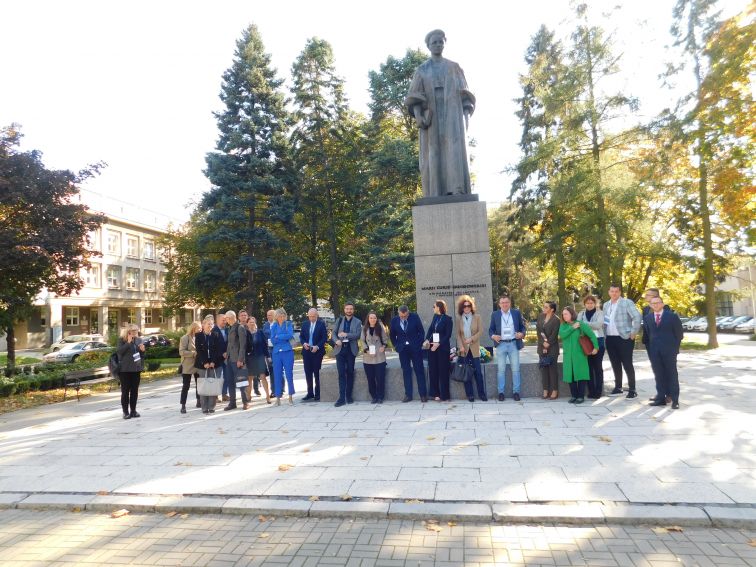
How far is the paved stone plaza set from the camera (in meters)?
3.58

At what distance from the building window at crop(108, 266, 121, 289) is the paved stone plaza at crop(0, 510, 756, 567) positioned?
51.0 metres

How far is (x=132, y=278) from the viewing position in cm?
5316

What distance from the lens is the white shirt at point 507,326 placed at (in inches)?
361

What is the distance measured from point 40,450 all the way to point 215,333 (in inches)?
131

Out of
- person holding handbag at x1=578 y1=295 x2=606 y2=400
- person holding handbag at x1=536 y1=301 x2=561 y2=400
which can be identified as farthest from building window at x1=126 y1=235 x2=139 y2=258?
person holding handbag at x1=578 y1=295 x2=606 y2=400

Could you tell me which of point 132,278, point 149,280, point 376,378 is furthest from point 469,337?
point 149,280

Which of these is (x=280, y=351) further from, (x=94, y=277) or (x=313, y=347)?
(x=94, y=277)

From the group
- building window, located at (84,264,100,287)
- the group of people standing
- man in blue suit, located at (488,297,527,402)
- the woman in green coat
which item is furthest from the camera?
building window, located at (84,264,100,287)

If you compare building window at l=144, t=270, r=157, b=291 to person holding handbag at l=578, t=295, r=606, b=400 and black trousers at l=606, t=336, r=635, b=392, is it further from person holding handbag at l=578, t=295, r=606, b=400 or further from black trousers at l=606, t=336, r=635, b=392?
black trousers at l=606, t=336, r=635, b=392

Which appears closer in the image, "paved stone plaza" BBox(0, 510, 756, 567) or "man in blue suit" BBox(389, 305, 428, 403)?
"paved stone plaza" BBox(0, 510, 756, 567)

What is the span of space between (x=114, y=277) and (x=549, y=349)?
50.7 m

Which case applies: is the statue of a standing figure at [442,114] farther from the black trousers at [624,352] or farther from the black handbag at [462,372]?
the black trousers at [624,352]

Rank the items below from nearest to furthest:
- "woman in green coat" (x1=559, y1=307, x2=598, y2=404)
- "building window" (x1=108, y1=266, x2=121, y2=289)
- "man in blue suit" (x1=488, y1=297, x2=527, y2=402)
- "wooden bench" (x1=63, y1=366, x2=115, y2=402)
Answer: "woman in green coat" (x1=559, y1=307, x2=598, y2=404)
"man in blue suit" (x1=488, y1=297, x2=527, y2=402)
"wooden bench" (x1=63, y1=366, x2=115, y2=402)
"building window" (x1=108, y1=266, x2=121, y2=289)

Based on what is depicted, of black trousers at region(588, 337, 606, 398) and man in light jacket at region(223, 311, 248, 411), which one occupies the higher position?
man in light jacket at region(223, 311, 248, 411)
